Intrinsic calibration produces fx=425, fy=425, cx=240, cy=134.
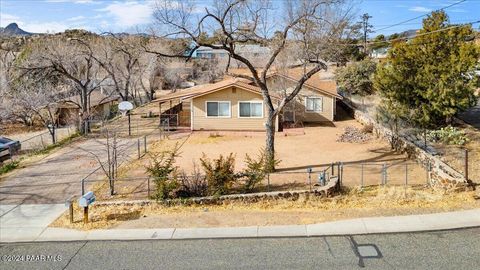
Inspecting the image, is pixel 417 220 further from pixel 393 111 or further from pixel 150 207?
pixel 393 111

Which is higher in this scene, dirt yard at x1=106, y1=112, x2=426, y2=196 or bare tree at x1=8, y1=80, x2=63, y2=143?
bare tree at x1=8, y1=80, x2=63, y2=143

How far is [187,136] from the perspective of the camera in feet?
89.2

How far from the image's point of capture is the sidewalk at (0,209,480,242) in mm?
10297

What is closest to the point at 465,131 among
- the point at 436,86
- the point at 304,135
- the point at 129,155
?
the point at 436,86

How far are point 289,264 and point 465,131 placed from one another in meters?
18.2

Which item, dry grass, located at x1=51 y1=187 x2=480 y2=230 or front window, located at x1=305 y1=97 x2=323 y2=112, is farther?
front window, located at x1=305 y1=97 x2=323 y2=112

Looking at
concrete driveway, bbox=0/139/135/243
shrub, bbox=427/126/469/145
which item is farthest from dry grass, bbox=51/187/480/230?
shrub, bbox=427/126/469/145

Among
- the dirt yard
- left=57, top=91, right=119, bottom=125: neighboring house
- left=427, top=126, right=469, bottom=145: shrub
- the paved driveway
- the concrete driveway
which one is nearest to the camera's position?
the concrete driveway

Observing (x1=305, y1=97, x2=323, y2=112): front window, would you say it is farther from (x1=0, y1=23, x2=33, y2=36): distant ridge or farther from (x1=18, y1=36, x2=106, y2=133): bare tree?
(x1=0, y1=23, x2=33, y2=36): distant ridge

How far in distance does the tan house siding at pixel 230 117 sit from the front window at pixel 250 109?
0.27 meters

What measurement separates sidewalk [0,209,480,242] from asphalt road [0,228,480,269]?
11.3 inches

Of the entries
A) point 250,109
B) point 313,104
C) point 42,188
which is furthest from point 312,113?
point 42,188

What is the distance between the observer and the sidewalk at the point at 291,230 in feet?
33.8

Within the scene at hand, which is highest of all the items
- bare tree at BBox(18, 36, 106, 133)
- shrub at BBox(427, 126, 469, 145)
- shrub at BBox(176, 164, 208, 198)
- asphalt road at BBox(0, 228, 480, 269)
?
bare tree at BBox(18, 36, 106, 133)
